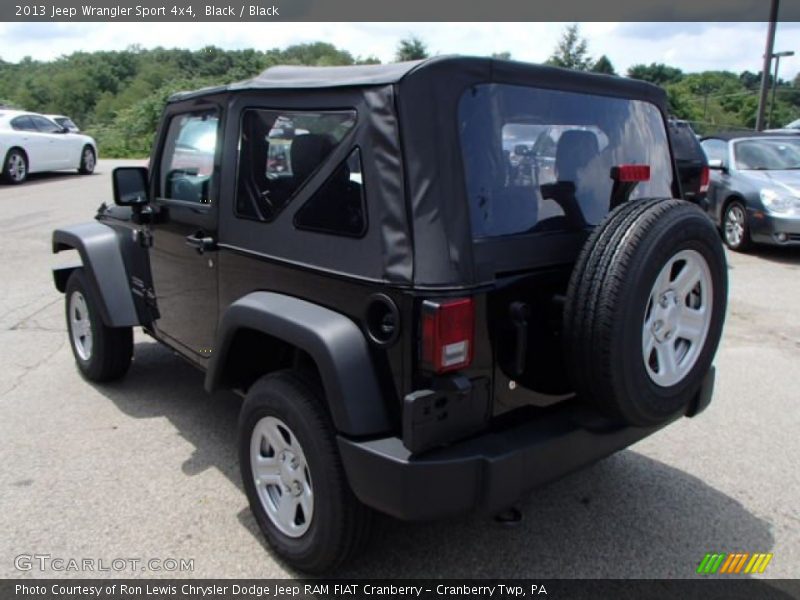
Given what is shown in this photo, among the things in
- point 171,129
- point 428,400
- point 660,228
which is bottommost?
point 428,400

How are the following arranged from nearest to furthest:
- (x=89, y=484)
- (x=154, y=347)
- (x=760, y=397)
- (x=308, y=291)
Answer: (x=308, y=291)
(x=89, y=484)
(x=760, y=397)
(x=154, y=347)

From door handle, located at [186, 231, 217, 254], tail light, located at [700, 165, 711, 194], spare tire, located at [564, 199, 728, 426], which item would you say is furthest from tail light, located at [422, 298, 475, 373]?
tail light, located at [700, 165, 711, 194]

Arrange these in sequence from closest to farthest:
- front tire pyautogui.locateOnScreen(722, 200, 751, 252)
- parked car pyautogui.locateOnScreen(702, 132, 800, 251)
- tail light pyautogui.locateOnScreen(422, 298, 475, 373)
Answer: tail light pyautogui.locateOnScreen(422, 298, 475, 373) → parked car pyautogui.locateOnScreen(702, 132, 800, 251) → front tire pyautogui.locateOnScreen(722, 200, 751, 252)

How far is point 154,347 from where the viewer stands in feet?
17.8

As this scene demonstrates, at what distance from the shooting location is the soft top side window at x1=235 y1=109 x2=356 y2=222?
2525 mm

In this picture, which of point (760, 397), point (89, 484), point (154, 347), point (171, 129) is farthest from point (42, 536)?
point (760, 397)

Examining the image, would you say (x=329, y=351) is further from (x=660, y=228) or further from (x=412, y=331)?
(x=660, y=228)

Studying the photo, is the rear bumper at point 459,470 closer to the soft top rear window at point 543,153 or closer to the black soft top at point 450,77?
the soft top rear window at point 543,153

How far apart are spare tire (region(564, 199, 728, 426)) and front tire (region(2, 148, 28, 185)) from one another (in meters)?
15.6

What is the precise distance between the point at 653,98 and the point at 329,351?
194 centimetres

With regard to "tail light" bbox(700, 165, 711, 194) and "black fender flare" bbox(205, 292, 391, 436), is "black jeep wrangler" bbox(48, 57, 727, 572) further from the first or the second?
"tail light" bbox(700, 165, 711, 194)

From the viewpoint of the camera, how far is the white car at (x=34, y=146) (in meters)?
14.8

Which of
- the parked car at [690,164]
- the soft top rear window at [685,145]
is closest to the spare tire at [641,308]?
the parked car at [690,164]

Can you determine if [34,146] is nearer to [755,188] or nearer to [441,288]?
[755,188]
